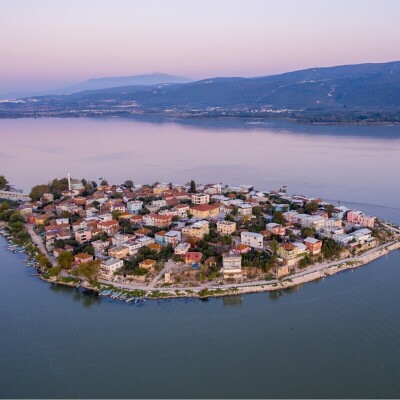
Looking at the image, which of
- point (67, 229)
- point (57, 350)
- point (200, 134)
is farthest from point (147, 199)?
point (200, 134)

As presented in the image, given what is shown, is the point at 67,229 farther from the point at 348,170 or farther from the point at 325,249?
the point at 348,170

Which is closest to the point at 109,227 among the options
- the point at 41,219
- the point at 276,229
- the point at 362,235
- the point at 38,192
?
the point at 41,219

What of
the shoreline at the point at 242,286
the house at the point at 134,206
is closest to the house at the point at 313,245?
the shoreline at the point at 242,286

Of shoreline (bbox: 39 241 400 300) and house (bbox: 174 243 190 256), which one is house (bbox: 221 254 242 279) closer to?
shoreline (bbox: 39 241 400 300)

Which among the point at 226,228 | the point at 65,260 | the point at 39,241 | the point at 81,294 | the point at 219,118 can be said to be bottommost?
the point at 81,294

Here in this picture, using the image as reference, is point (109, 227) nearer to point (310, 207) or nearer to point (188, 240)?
point (188, 240)

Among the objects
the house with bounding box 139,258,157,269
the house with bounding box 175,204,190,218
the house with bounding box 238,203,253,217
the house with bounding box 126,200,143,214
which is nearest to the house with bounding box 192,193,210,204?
the house with bounding box 175,204,190,218
